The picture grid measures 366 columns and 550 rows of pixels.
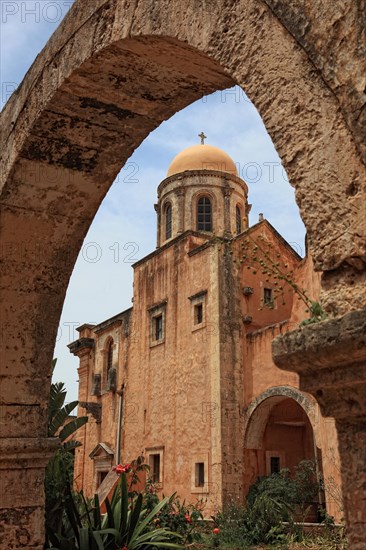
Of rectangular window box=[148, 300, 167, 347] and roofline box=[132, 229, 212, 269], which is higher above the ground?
roofline box=[132, 229, 212, 269]

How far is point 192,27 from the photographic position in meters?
2.61

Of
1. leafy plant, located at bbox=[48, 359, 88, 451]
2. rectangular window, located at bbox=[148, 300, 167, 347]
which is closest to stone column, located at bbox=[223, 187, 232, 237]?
rectangular window, located at bbox=[148, 300, 167, 347]

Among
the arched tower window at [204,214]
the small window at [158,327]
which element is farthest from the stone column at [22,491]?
the arched tower window at [204,214]

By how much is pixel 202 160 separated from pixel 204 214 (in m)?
2.46

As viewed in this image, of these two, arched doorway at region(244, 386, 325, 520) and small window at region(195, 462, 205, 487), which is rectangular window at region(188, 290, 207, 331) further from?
small window at region(195, 462, 205, 487)

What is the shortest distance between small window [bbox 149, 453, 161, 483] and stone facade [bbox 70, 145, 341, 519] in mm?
39

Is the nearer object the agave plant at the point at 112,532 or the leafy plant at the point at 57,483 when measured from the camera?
the agave plant at the point at 112,532

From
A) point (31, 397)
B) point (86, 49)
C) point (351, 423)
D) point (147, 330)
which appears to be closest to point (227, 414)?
point (147, 330)

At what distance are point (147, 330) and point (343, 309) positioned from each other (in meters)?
16.3

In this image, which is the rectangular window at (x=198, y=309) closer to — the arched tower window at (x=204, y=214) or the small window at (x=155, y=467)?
the small window at (x=155, y=467)

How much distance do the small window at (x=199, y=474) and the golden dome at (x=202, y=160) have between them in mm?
10263

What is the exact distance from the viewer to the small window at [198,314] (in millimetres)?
15648

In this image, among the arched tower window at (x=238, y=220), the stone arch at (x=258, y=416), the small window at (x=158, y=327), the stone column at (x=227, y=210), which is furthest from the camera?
the arched tower window at (x=238, y=220)

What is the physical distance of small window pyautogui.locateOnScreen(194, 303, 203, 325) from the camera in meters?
15.6
